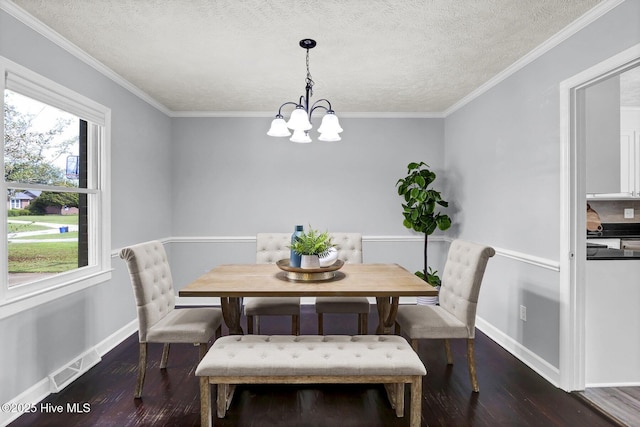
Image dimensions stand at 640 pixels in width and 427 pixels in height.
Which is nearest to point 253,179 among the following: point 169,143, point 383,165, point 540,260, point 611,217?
point 169,143

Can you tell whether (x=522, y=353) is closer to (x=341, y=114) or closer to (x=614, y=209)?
(x=614, y=209)

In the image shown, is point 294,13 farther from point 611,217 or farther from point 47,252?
point 611,217

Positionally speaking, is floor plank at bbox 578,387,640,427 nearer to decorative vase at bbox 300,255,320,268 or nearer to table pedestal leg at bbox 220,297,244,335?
decorative vase at bbox 300,255,320,268

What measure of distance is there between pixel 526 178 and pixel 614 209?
2735 mm

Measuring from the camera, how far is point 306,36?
2424 millimetres

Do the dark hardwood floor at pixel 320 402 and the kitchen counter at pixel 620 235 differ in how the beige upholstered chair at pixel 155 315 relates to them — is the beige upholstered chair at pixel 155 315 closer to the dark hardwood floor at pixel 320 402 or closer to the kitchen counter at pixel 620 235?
the dark hardwood floor at pixel 320 402

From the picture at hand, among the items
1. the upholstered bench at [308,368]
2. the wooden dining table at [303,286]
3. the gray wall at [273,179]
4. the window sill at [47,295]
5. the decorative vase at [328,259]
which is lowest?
the upholstered bench at [308,368]

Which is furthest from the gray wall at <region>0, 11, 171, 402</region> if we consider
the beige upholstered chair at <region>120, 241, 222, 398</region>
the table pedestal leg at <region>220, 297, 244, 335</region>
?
the table pedestal leg at <region>220, 297, 244, 335</region>

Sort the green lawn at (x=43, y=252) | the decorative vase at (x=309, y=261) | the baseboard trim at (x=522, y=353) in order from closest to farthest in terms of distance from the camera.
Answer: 1. the green lawn at (x=43, y=252)
2. the decorative vase at (x=309, y=261)
3. the baseboard trim at (x=522, y=353)

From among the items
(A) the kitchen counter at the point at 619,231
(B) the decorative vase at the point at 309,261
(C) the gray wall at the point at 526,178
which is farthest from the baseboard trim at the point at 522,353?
(A) the kitchen counter at the point at 619,231

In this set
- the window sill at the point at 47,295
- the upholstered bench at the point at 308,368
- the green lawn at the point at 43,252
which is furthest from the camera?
the green lawn at the point at 43,252

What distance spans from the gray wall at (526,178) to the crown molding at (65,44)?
3445mm

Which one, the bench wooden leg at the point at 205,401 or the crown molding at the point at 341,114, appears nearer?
the bench wooden leg at the point at 205,401

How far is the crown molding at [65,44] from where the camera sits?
2.07 metres
